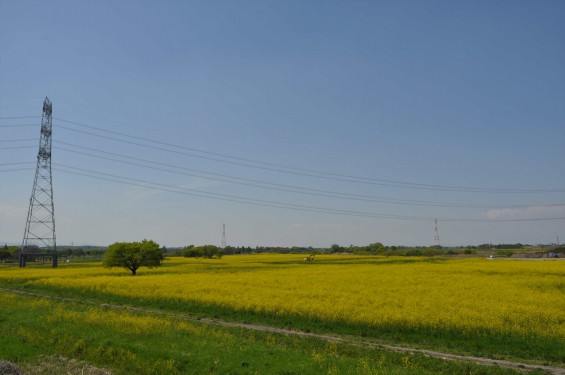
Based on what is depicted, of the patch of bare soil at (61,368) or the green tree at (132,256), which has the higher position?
the green tree at (132,256)

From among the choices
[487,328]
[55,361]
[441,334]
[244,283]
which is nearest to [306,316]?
[441,334]

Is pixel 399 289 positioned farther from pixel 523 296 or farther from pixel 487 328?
pixel 487 328

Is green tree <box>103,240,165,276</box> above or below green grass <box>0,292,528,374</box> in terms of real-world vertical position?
above

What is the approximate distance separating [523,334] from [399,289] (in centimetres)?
1566

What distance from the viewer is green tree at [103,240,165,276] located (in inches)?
2660

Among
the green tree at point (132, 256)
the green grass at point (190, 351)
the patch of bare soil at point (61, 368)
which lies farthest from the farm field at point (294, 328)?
the green tree at point (132, 256)

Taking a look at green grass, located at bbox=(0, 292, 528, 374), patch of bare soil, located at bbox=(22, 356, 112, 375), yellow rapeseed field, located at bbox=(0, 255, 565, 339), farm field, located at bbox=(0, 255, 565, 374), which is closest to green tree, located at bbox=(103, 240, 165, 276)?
yellow rapeseed field, located at bbox=(0, 255, 565, 339)

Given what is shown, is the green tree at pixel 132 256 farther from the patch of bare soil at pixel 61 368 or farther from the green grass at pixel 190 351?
the patch of bare soil at pixel 61 368

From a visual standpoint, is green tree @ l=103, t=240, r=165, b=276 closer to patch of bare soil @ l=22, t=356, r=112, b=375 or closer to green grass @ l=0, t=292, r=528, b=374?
green grass @ l=0, t=292, r=528, b=374

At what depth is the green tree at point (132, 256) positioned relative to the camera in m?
67.6

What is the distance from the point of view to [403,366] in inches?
620

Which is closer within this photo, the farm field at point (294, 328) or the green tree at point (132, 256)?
the farm field at point (294, 328)

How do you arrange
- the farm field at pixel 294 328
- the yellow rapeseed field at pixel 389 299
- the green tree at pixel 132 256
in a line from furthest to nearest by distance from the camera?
1. the green tree at pixel 132 256
2. the yellow rapeseed field at pixel 389 299
3. the farm field at pixel 294 328

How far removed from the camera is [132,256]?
6769 cm
